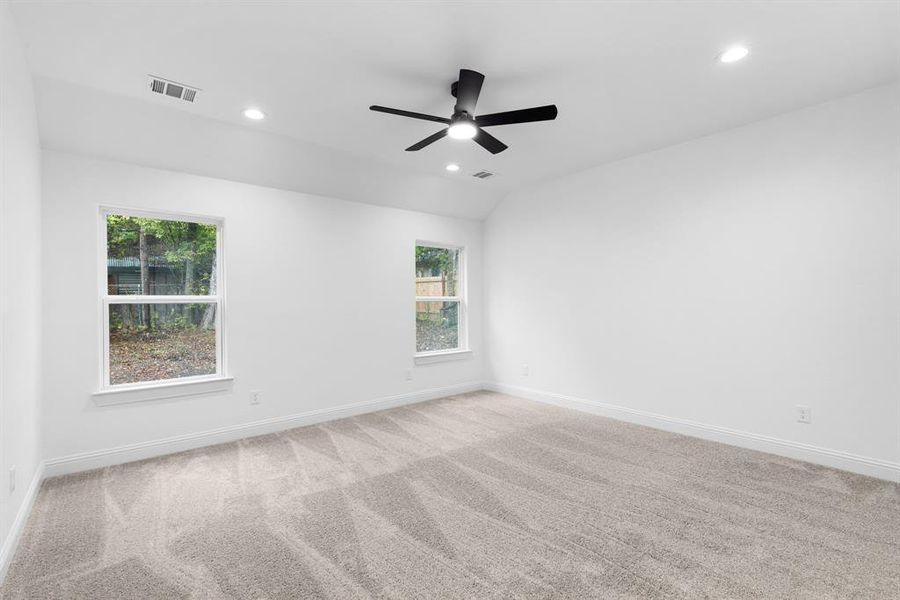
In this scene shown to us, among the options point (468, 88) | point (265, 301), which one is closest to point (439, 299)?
point (265, 301)

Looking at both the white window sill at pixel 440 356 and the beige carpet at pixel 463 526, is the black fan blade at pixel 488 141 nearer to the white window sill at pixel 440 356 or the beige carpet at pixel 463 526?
the beige carpet at pixel 463 526

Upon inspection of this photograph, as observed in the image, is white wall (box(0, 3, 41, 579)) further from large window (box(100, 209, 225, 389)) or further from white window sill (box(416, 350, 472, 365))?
white window sill (box(416, 350, 472, 365))

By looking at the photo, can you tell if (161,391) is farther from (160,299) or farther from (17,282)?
(17,282)

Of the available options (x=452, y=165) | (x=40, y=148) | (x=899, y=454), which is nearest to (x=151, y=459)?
(x=40, y=148)

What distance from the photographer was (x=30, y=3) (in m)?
2.02

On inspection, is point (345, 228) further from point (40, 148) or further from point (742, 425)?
point (742, 425)

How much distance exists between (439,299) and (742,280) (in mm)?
3361

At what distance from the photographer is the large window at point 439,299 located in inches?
218

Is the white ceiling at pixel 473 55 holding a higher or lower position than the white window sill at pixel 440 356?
higher

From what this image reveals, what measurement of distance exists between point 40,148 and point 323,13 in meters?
2.54

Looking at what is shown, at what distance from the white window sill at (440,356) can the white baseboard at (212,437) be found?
0.37m

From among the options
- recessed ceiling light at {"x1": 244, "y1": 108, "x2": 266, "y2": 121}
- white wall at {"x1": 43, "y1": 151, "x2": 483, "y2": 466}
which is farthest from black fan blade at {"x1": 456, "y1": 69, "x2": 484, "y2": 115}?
white wall at {"x1": 43, "y1": 151, "x2": 483, "y2": 466}

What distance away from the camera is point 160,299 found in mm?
3654

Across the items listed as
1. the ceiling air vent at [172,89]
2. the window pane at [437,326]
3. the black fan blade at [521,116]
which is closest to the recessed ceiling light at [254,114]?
the ceiling air vent at [172,89]
